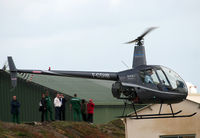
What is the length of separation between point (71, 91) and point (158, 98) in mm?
14759

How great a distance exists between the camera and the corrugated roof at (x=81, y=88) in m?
43.6

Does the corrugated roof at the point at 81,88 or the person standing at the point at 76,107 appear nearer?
the person standing at the point at 76,107

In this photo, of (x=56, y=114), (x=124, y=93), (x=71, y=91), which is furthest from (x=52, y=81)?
(x=124, y=93)

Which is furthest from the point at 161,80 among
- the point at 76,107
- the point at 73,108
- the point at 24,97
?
the point at 24,97

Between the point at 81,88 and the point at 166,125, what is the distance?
31.4 feet

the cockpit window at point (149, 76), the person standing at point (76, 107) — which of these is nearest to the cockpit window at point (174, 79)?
the cockpit window at point (149, 76)

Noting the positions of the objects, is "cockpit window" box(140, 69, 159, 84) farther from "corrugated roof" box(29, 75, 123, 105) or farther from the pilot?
"corrugated roof" box(29, 75, 123, 105)

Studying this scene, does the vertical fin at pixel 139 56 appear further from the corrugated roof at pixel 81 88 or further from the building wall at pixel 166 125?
the corrugated roof at pixel 81 88

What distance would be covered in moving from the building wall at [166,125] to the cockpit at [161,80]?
29.3 feet

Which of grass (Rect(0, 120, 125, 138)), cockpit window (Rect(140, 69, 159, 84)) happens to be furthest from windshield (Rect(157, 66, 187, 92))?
grass (Rect(0, 120, 125, 138))

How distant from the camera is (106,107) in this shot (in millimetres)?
44312

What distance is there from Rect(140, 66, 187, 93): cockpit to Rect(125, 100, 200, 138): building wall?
893 cm

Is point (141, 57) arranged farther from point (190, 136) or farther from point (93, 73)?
point (190, 136)

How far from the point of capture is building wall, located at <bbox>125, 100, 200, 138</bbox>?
3885 centimetres
